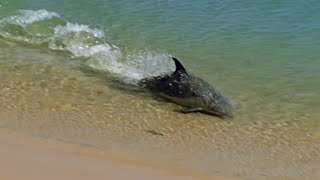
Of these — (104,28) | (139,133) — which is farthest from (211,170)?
(104,28)

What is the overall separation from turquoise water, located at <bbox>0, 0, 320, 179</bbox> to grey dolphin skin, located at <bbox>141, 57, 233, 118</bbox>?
0.22 metres

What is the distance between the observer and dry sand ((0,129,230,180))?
5.02 meters

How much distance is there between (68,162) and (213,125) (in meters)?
2.05

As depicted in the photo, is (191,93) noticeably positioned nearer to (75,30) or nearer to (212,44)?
(212,44)

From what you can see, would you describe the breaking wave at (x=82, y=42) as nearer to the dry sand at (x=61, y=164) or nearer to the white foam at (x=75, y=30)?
the white foam at (x=75, y=30)

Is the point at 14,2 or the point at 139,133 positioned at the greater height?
the point at 14,2

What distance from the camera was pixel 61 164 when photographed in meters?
5.24

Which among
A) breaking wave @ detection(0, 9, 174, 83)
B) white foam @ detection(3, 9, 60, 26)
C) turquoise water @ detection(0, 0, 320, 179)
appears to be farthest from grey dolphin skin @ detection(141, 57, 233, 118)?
white foam @ detection(3, 9, 60, 26)

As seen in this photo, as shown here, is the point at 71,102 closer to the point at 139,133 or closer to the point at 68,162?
the point at 139,133

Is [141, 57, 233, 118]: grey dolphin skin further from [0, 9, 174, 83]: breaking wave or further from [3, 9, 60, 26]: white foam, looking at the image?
[3, 9, 60, 26]: white foam

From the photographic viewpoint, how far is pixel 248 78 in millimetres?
8422

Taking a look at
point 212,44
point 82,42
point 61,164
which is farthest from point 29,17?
point 61,164

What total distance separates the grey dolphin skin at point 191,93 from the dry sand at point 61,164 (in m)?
1.84

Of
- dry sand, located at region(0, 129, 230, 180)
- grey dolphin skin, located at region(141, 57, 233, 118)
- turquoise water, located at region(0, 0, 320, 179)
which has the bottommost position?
dry sand, located at region(0, 129, 230, 180)
